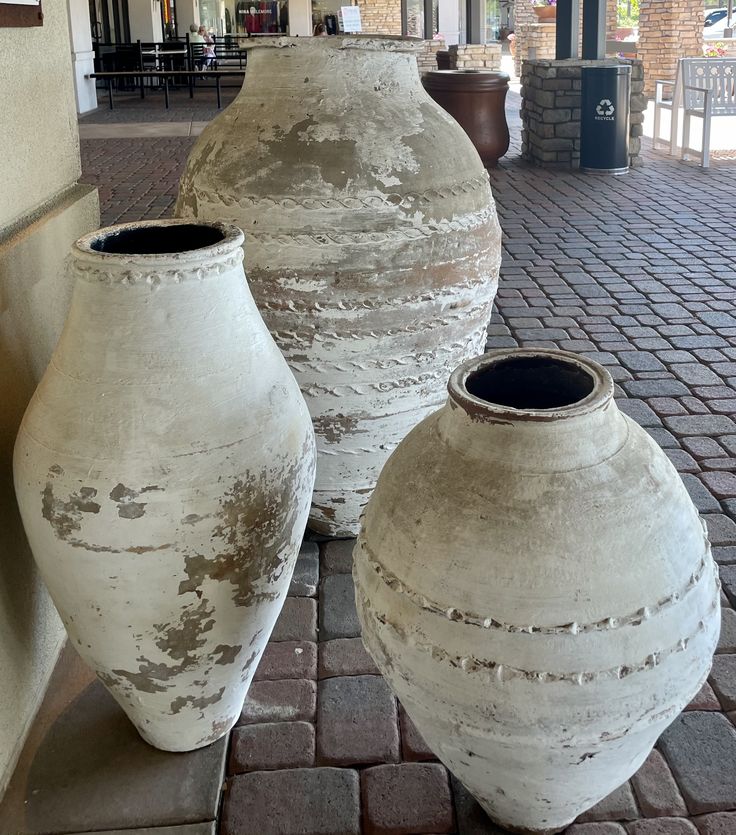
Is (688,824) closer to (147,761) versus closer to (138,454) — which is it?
(147,761)

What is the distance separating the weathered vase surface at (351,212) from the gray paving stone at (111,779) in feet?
3.25

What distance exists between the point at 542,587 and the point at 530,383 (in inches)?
18.0

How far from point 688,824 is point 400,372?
1.29 m

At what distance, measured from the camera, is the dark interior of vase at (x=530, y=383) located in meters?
1.62

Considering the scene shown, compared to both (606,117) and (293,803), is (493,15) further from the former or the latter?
(293,803)

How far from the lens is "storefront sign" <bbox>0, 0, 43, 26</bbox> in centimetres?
194

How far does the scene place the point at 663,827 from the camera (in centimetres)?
180

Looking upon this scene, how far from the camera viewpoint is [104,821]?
5.97 feet

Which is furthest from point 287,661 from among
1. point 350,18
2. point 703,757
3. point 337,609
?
point 350,18

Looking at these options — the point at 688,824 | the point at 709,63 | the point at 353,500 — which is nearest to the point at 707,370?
the point at 353,500

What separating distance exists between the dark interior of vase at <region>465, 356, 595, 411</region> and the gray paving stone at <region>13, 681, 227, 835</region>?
3.37ft

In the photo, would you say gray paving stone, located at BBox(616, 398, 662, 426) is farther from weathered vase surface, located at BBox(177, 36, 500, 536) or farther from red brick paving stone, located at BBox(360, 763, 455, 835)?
red brick paving stone, located at BBox(360, 763, 455, 835)

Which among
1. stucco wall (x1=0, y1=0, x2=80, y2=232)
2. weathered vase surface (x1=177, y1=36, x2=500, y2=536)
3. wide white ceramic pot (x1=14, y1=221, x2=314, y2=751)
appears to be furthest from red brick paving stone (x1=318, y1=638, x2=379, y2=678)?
stucco wall (x1=0, y1=0, x2=80, y2=232)

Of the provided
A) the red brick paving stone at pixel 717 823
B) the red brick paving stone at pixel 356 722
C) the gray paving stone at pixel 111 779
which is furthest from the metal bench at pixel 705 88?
the gray paving stone at pixel 111 779
